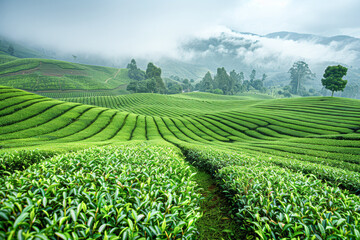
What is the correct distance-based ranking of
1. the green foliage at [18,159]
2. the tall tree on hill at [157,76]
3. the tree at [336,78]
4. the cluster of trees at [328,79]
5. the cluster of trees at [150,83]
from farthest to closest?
the tall tree on hill at [157,76]
the cluster of trees at [150,83]
the cluster of trees at [328,79]
the tree at [336,78]
the green foliage at [18,159]

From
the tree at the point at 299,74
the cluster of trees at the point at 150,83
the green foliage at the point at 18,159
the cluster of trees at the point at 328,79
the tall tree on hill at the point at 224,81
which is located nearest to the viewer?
the green foliage at the point at 18,159

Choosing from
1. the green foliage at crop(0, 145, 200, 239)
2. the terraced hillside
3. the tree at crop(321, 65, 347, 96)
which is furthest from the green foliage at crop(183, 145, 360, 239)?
the terraced hillside

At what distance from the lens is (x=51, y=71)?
14175cm

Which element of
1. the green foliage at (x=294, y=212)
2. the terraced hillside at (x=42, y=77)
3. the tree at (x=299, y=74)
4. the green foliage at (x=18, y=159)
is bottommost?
the green foliage at (x=18, y=159)

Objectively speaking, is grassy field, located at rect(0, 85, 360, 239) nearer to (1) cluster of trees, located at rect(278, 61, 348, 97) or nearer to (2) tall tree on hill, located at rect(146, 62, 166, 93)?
(1) cluster of trees, located at rect(278, 61, 348, 97)

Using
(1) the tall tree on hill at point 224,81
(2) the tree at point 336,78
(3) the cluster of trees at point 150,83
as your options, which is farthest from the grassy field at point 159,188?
(1) the tall tree on hill at point 224,81

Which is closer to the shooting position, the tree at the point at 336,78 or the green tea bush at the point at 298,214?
the green tea bush at the point at 298,214

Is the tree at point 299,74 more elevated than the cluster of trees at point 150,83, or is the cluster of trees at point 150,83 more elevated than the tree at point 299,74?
the tree at point 299,74

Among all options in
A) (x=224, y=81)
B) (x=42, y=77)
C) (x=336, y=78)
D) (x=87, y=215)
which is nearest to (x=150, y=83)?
(x=224, y=81)

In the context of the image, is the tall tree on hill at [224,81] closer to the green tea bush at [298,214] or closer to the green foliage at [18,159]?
the green tea bush at [298,214]

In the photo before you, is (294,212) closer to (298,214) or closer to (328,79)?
(298,214)

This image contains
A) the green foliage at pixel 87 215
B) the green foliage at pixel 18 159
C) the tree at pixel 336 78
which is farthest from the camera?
the tree at pixel 336 78

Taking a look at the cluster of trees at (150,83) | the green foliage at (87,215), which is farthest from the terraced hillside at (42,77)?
the green foliage at (87,215)

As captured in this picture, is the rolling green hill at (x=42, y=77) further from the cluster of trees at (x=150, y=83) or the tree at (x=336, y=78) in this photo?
the tree at (x=336, y=78)
